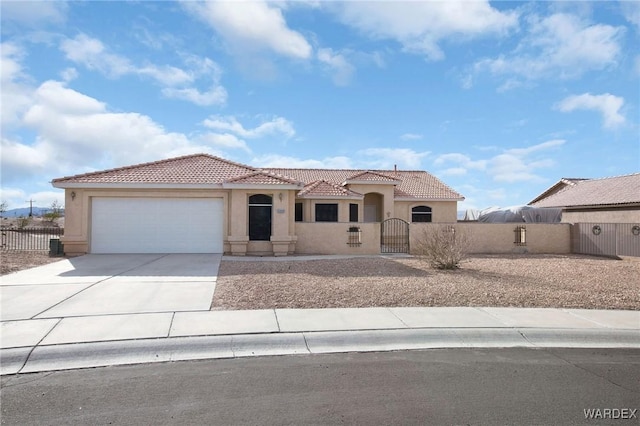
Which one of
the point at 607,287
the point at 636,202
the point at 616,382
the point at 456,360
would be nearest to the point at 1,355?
the point at 456,360

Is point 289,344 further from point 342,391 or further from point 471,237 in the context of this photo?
point 471,237

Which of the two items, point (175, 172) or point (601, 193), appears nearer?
point (175, 172)

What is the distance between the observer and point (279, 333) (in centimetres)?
703

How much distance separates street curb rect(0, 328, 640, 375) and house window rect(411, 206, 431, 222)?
74.4 ft

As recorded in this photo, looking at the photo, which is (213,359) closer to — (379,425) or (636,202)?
(379,425)

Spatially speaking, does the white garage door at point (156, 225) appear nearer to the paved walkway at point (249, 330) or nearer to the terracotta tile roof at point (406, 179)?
the paved walkway at point (249, 330)

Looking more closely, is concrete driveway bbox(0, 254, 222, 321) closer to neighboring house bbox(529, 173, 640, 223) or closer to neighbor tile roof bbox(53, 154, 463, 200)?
neighbor tile roof bbox(53, 154, 463, 200)

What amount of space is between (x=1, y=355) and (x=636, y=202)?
2629 cm

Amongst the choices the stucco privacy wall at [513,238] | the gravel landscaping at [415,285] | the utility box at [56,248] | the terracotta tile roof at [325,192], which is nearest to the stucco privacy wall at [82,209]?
the utility box at [56,248]

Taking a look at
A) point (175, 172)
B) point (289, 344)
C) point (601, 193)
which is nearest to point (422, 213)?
point (601, 193)

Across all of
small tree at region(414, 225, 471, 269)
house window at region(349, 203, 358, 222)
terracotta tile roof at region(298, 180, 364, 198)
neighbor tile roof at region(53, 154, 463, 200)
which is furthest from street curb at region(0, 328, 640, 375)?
house window at region(349, 203, 358, 222)

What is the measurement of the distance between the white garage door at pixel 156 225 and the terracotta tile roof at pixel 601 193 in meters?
21.1

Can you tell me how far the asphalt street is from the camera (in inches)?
173

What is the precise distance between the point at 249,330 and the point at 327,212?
1918cm
